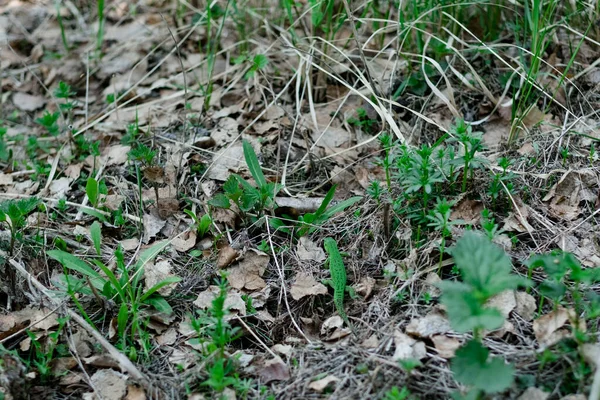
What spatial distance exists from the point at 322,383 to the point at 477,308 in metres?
0.58

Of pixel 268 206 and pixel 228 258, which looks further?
pixel 268 206

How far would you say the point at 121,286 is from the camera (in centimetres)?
238

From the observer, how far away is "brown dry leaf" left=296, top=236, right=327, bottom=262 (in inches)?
100

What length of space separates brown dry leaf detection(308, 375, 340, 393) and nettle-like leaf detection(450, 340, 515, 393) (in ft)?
1.30

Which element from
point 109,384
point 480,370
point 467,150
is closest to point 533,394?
point 480,370

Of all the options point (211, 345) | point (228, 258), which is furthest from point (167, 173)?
point (211, 345)

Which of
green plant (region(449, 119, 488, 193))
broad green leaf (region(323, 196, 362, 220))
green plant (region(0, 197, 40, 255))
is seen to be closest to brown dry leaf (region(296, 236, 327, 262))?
broad green leaf (region(323, 196, 362, 220))

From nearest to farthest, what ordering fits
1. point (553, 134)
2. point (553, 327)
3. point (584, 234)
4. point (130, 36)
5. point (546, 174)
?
point (553, 327) → point (584, 234) → point (546, 174) → point (553, 134) → point (130, 36)

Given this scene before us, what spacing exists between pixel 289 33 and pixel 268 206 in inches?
48.8

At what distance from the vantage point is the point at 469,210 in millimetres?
2537

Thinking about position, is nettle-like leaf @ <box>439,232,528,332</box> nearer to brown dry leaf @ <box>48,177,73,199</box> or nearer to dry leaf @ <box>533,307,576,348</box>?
dry leaf @ <box>533,307,576,348</box>

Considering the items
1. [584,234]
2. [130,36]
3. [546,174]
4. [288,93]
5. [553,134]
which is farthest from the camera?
[130,36]

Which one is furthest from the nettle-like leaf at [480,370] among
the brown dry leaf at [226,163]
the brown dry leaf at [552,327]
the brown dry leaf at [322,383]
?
the brown dry leaf at [226,163]

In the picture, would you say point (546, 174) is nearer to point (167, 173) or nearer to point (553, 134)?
point (553, 134)
